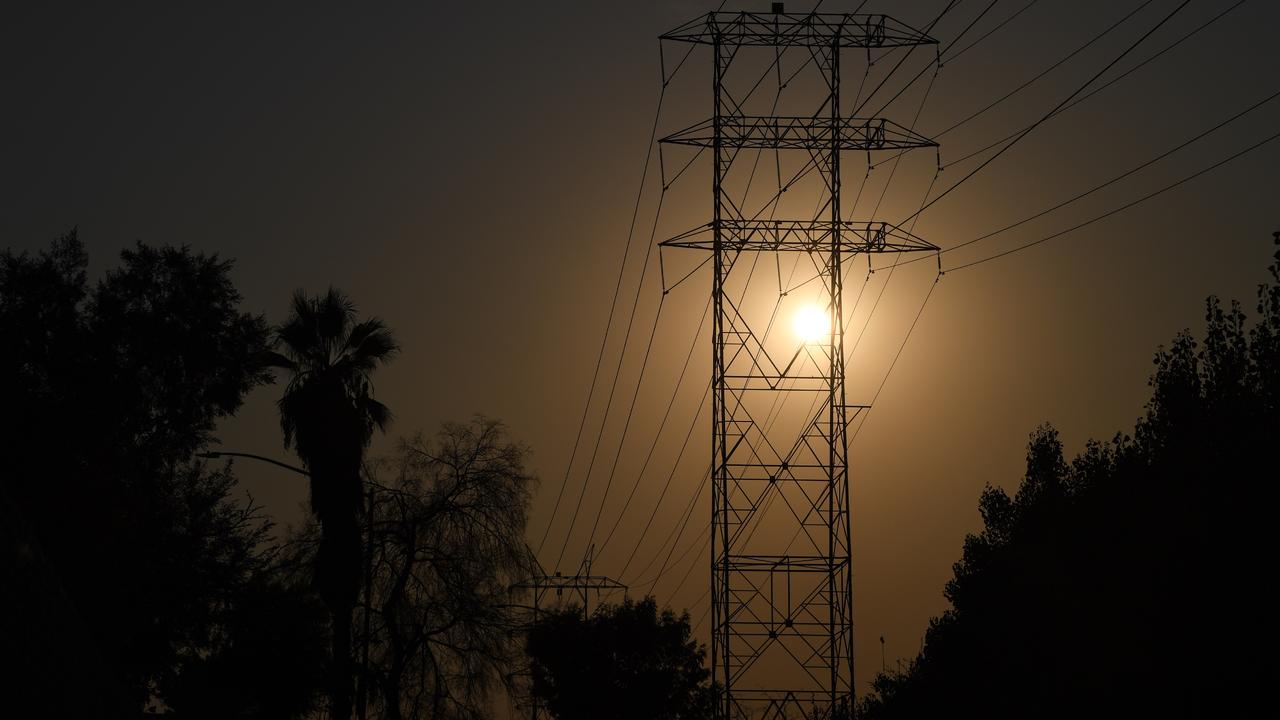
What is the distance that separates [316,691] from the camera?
34.2 m

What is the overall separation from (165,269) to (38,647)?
1300 inches

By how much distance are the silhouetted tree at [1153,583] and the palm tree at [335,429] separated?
15052 millimetres

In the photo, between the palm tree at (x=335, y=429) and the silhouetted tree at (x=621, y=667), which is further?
the silhouetted tree at (x=621, y=667)

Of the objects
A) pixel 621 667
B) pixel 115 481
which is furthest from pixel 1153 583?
pixel 621 667

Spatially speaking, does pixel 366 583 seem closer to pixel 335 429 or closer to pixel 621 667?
pixel 335 429

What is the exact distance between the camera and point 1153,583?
2645 centimetres

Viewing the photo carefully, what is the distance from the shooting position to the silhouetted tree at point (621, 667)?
5628 centimetres

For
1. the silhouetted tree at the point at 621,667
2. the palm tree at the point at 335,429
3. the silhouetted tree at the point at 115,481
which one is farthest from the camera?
the silhouetted tree at the point at 621,667

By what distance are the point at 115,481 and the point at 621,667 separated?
30965 millimetres

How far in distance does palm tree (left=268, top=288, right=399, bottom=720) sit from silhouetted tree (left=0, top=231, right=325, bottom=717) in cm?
175

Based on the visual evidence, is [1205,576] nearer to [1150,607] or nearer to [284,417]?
[1150,607]

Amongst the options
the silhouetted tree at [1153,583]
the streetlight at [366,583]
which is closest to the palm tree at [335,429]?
the streetlight at [366,583]

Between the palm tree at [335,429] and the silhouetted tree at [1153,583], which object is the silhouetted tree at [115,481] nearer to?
the palm tree at [335,429]

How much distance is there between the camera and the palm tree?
3759cm
